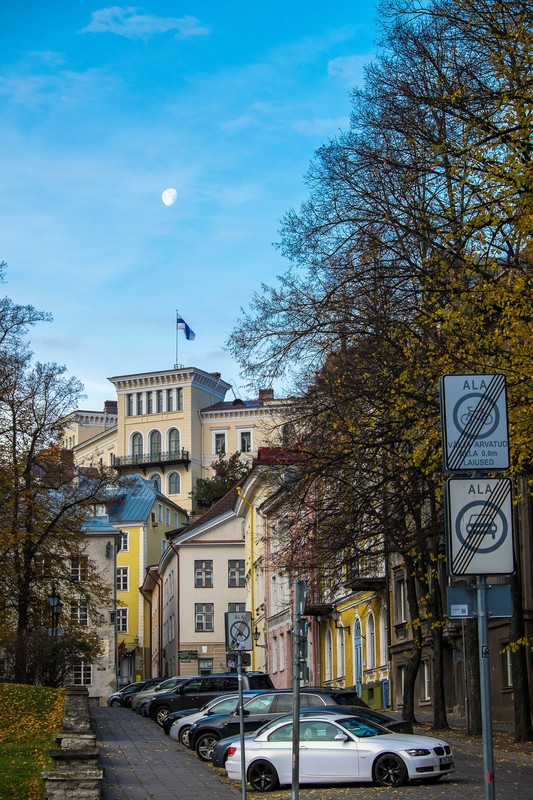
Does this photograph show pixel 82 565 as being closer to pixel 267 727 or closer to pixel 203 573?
pixel 267 727

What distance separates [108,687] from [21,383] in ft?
113

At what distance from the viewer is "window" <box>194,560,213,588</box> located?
81.9 m

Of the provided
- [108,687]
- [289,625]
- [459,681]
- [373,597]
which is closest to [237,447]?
[108,687]

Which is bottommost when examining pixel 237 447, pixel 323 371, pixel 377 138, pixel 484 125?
pixel 323 371

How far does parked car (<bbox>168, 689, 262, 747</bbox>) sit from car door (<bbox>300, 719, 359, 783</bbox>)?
287 inches

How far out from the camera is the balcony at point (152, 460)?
12900cm

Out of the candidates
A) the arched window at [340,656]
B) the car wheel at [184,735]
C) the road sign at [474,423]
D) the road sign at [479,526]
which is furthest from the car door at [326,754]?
the arched window at [340,656]

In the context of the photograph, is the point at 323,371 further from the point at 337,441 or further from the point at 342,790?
the point at 342,790

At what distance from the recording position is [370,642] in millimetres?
48469

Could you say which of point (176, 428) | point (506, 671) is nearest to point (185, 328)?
point (176, 428)

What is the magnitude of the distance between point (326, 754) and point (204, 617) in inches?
2422

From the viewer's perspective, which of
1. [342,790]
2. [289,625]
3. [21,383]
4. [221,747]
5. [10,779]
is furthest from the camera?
[289,625]

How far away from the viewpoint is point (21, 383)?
45531mm

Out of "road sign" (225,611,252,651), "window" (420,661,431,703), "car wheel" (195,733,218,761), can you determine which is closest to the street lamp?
"window" (420,661,431,703)
